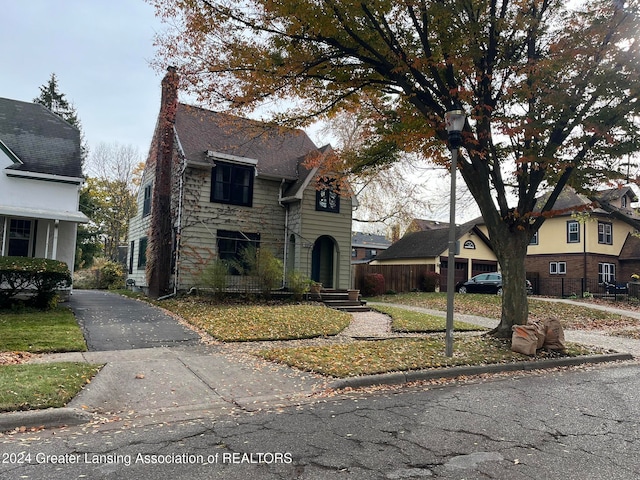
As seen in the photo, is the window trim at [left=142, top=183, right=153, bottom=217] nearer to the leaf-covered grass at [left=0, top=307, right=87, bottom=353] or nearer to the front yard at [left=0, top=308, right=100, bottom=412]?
the leaf-covered grass at [left=0, top=307, right=87, bottom=353]

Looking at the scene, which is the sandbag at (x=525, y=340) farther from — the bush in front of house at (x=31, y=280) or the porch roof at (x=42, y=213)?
the porch roof at (x=42, y=213)

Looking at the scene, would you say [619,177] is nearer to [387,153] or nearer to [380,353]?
[387,153]

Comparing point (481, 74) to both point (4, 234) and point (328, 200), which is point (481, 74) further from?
point (4, 234)

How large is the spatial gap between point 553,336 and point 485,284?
20057 mm

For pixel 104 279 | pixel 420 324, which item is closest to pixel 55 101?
pixel 104 279

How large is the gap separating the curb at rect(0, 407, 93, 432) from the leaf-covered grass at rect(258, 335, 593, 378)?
345 centimetres

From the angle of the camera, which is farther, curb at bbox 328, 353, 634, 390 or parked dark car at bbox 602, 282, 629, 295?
parked dark car at bbox 602, 282, 629, 295

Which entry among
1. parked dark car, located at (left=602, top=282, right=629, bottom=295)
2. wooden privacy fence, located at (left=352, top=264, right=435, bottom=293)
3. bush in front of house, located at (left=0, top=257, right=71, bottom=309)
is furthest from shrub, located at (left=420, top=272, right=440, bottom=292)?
bush in front of house, located at (left=0, top=257, right=71, bottom=309)

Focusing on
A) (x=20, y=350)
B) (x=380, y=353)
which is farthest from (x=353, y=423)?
(x=20, y=350)

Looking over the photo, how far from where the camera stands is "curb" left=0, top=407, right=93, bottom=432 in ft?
15.8

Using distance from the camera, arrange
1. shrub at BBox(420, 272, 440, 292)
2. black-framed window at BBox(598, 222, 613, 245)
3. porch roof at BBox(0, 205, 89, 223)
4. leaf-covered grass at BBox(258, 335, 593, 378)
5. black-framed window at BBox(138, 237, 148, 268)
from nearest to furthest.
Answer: leaf-covered grass at BBox(258, 335, 593, 378) → porch roof at BBox(0, 205, 89, 223) → black-framed window at BBox(138, 237, 148, 268) → shrub at BBox(420, 272, 440, 292) → black-framed window at BBox(598, 222, 613, 245)

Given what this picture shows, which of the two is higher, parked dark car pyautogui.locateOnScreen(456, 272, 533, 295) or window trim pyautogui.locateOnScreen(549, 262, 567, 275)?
window trim pyautogui.locateOnScreen(549, 262, 567, 275)

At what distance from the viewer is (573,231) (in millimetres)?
31062

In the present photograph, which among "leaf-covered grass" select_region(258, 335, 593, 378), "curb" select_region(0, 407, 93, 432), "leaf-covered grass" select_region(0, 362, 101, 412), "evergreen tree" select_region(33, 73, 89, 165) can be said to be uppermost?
"evergreen tree" select_region(33, 73, 89, 165)
